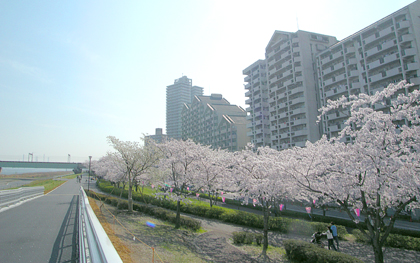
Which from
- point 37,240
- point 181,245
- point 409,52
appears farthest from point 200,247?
point 409,52

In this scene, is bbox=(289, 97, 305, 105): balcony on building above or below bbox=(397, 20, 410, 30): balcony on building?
below

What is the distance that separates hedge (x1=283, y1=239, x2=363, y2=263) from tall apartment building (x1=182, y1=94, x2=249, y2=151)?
2394 inches

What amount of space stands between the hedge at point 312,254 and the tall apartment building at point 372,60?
35175mm

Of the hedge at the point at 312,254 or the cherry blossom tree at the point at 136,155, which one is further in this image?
the cherry blossom tree at the point at 136,155

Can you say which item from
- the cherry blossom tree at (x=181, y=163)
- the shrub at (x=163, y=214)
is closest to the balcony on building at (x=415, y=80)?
the cherry blossom tree at (x=181, y=163)

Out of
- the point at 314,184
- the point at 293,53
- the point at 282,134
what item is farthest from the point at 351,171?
the point at 293,53

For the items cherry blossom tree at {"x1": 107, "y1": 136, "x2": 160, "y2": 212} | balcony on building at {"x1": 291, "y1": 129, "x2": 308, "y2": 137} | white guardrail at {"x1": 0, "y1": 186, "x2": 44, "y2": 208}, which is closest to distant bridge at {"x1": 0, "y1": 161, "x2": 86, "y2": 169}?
white guardrail at {"x1": 0, "y1": 186, "x2": 44, "y2": 208}

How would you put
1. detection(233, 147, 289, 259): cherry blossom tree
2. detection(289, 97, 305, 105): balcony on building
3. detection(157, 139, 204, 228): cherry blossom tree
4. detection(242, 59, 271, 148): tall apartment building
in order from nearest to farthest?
detection(233, 147, 289, 259): cherry blossom tree, detection(157, 139, 204, 228): cherry blossom tree, detection(289, 97, 305, 105): balcony on building, detection(242, 59, 271, 148): tall apartment building

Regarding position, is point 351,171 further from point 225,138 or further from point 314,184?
point 225,138

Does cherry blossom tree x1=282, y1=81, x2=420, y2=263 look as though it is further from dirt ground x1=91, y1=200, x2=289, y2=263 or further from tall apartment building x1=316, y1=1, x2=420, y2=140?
tall apartment building x1=316, y1=1, x2=420, y2=140

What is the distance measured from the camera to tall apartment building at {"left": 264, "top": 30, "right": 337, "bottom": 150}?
2020 inches

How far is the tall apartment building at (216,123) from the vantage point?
2913 inches

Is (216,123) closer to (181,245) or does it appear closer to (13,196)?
(13,196)

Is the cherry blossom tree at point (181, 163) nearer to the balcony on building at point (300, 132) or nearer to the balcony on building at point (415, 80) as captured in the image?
the balcony on building at point (300, 132)
